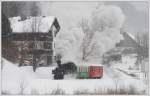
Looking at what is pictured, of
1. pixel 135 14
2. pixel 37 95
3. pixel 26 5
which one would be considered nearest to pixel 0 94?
pixel 37 95

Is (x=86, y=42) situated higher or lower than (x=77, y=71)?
higher

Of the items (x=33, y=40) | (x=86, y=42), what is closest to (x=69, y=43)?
(x=86, y=42)

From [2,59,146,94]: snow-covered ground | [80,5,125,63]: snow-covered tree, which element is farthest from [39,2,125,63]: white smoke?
[2,59,146,94]: snow-covered ground

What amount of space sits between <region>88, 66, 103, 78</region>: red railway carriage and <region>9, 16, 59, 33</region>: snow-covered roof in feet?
1.03

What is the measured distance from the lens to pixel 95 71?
14.7 ft

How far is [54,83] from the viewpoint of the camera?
14.7 ft

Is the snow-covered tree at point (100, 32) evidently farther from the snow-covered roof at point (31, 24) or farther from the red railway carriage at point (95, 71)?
the snow-covered roof at point (31, 24)

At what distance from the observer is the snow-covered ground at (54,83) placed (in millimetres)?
4469

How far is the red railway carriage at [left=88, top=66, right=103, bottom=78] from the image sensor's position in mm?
4473

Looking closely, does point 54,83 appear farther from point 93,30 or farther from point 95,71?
point 93,30

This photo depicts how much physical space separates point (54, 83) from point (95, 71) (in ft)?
0.74

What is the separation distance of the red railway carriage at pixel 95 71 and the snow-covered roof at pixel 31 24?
0.31m

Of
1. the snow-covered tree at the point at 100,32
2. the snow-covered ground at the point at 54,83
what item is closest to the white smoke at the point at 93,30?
the snow-covered tree at the point at 100,32

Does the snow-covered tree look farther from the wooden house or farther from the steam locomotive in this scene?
the wooden house
